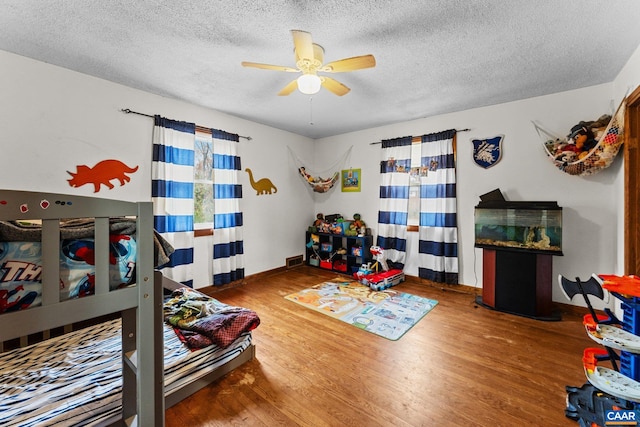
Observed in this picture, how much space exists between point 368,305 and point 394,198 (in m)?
1.70

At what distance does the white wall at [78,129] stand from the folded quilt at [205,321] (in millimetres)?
1216

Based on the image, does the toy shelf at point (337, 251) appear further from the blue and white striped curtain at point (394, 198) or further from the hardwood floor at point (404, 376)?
the hardwood floor at point (404, 376)

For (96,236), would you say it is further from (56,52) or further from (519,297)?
(519,297)

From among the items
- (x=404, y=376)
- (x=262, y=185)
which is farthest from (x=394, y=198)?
(x=404, y=376)

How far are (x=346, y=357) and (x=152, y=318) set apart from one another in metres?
1.47

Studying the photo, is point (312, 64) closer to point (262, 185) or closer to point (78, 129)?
point (78, 129)

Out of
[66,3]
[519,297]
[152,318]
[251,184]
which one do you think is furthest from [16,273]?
[519,297]

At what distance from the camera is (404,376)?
70.9 inches

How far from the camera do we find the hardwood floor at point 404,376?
4.83 ft

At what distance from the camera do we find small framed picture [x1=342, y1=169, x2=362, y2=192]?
4453mm

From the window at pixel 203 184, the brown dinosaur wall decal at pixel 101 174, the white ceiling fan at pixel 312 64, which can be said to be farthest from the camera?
the window at pixel 203 184
